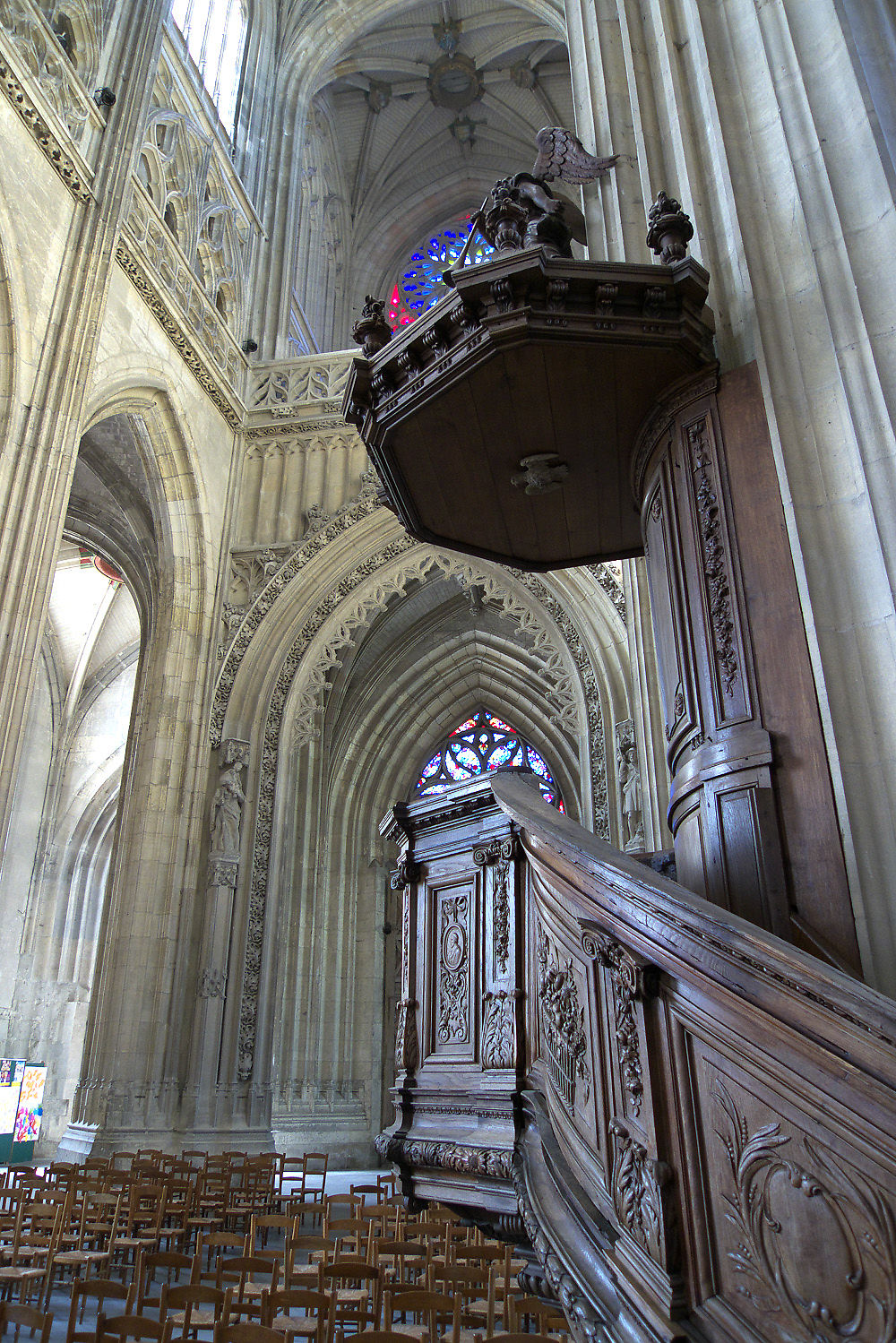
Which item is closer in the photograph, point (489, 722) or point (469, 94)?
point (489, 722)

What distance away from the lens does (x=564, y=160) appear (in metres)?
4.26

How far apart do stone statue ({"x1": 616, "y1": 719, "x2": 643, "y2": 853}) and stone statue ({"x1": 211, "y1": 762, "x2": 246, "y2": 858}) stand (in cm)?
409

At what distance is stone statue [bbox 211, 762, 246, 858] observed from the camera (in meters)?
10.3

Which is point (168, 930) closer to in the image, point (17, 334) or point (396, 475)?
point (17, 334)

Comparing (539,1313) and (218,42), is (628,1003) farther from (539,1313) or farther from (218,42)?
(218,42)

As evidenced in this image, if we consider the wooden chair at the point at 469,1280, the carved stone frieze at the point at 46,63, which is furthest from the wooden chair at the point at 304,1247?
the carved stone frieze at the point at 46,63

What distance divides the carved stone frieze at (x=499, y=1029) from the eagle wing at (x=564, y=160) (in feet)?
10.8

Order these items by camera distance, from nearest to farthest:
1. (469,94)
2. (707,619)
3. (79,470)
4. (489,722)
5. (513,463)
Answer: (707,619) → (513,463) → (79,470) → (489,722) → (469,94)

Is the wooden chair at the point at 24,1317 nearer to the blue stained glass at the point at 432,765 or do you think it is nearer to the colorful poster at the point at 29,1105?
the colorful poster at the point at 29,1105

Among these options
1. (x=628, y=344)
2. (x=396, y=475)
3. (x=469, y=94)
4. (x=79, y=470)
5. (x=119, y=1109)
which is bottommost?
(x=119, y=1109)

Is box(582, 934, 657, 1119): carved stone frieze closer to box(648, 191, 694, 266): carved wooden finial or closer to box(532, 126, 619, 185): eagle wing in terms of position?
box(648, 191, 694, 266): carved wooden finial

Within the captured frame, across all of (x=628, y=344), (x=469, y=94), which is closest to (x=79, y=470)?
(x=628, y=344)

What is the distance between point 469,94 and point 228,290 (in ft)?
30.8

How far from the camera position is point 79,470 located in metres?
11.8
